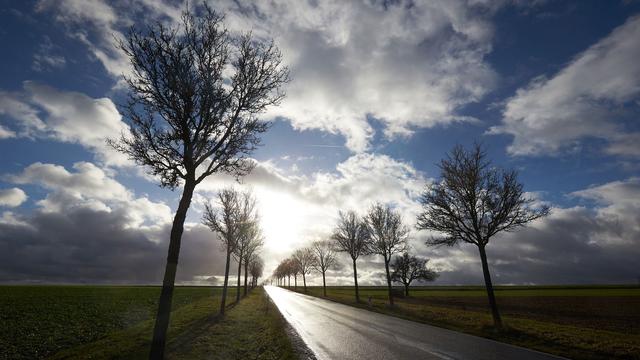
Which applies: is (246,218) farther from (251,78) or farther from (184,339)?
(251,78)

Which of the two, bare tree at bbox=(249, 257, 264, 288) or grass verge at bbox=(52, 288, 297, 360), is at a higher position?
bare tree at bbox=(249, 257, 264, 288)

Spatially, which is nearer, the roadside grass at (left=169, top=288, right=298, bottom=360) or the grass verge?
the roadside grass at (left=169, top=288, right=298, bottom=360)

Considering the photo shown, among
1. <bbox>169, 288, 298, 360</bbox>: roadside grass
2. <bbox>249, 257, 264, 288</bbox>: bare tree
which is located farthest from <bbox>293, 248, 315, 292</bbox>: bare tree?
<bbox>169, 288, 298, 360</bbox>: roadside grass

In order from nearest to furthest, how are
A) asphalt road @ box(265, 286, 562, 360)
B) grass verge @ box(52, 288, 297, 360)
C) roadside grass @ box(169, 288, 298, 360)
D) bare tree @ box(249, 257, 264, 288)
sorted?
asphalt road @ box(265, 286, 562, 360)
roadside grass @ box(169, 288, 298, 360)
grass verge @ box(52, 288, 297, 360)
bare tree @ box(249, 257, 264, 288)

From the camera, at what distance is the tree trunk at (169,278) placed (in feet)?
28.1

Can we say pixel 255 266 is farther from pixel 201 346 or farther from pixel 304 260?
pixel 201 346

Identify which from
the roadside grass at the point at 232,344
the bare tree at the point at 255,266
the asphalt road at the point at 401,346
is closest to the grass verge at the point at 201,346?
the roadside grass at the point at 232,344

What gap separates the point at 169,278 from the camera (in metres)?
9.15

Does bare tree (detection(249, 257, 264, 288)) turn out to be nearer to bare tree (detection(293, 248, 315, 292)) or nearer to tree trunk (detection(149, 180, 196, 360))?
bare tree (detection(293, 248, 315, 292))

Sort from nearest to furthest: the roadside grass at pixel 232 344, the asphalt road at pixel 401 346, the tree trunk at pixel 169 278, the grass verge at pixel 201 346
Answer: the tree trunk at pixel 169 278 < the asphalt road at pixel 401 346 < the roadside grass at pixel 232 344 < the grass verge at pixel 201 346

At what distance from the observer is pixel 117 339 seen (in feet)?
47.5

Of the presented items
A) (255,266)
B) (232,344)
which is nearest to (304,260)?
(255,266)

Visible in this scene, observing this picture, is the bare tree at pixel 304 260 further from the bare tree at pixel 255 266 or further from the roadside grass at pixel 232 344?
the roadside grass at pixel 232 344

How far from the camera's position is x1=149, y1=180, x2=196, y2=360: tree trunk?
337 inches
